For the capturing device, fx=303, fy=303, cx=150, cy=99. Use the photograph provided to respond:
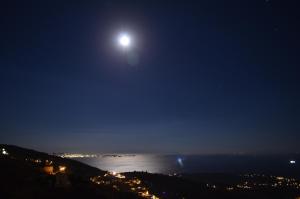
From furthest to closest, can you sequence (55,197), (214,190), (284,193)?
(284,193)
(214,190)
(55,197)

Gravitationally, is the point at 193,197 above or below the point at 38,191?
below

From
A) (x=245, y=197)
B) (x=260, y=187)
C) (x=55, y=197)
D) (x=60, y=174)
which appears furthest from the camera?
(x=260, y=187)

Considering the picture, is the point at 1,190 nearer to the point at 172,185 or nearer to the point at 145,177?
the point at 172,185

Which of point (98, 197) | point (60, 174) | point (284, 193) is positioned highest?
point (60, 174)

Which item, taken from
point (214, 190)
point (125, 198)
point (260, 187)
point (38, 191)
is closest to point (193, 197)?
point (214, 190)

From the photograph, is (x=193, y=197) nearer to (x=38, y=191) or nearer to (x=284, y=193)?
(x=284, y=193)

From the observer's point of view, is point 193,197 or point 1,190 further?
point 193,197
